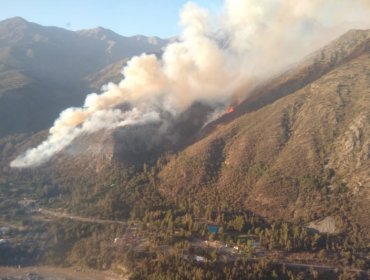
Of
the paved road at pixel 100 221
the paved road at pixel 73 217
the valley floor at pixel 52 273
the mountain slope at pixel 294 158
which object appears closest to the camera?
the paved road at pixel 100 221

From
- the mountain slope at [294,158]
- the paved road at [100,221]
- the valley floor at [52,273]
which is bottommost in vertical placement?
the valley floor at [52,273]

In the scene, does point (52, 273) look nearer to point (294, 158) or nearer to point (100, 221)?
point (100, 221)

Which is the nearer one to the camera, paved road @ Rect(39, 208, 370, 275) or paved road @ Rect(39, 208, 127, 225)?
paved road @ Rect(39, 208, 370, 275)

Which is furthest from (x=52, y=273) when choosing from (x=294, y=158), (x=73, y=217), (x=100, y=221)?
(x=294, y=158)

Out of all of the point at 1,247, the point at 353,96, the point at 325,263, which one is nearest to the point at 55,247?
the point at 1,247

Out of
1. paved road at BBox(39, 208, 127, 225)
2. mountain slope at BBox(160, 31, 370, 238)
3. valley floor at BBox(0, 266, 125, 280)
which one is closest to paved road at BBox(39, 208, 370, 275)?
paved road at BBox(39, 208, 127, 225)

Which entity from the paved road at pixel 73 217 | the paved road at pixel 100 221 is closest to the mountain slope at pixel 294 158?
the paved road at pixel 100 221

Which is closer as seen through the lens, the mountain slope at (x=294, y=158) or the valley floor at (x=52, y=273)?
the valley floor at (x=52, y=273)

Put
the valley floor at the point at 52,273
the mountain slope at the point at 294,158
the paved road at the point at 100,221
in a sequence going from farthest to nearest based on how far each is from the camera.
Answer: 1. the mountain slope at the point at 294,158
2. the valley floor at the point at 52,273
3. the paved road at the point at 100,221

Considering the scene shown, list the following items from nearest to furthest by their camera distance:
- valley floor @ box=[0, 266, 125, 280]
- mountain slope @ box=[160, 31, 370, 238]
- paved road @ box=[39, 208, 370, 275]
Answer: paved road @ box=[39, 208, 370, 275] → valley floor @ box=[0, 266, 125, 280] → mountain slope @ box=[160, 31, 370, 238]

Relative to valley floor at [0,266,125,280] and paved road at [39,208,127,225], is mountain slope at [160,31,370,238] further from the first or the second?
valley floor at [0,266,125,280]

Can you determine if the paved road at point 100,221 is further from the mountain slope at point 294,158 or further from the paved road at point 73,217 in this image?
the mountain slope at point 294,158

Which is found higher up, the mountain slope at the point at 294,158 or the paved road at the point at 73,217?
the mountain slope at the point at 294,158
